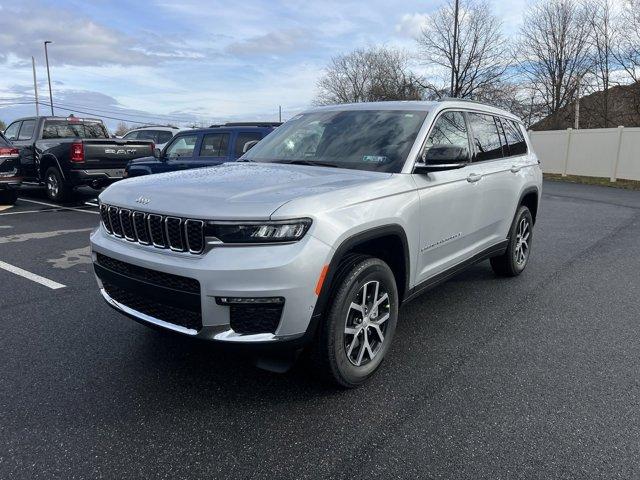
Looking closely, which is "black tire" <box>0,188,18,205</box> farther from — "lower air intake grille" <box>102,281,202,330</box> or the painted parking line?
"lower air intake grille" <box>102,281,202,330</box>

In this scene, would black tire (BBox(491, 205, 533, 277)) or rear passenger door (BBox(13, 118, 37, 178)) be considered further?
rear passenger door (BBox(13, 118, 37, 178))

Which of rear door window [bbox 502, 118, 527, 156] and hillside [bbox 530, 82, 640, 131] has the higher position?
hillside [bbox 530, 82, 640, 131]

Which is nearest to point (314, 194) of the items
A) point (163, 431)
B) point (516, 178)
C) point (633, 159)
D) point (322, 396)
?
point (322, 396)

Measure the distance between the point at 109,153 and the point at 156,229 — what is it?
27.7 feet

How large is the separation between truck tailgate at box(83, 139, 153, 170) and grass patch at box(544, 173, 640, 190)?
17131 mm

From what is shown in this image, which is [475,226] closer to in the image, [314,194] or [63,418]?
[314,194]

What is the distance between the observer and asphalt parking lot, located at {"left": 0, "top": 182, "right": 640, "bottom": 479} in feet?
7.96

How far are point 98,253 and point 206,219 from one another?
1.12 metres

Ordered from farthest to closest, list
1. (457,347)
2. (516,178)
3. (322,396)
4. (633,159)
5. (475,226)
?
1. (633,159)
2. (516,178)
3. (475,226)
4. (457,347)
5. (322,396)

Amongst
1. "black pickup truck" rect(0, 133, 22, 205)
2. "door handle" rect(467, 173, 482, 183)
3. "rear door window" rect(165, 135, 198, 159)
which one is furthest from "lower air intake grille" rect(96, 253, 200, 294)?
"black pickup truck" rect(0, 133, 22, 205)

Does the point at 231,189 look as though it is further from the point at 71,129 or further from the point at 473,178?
the point at 71,129

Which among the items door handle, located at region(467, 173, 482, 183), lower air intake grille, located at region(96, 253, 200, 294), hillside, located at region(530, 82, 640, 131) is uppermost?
hillside, located at region(530, 82, 640, 131)

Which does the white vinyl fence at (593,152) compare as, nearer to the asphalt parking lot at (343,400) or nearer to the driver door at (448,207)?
the asphalt parking lot at (343,400)

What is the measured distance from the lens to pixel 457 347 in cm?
375
